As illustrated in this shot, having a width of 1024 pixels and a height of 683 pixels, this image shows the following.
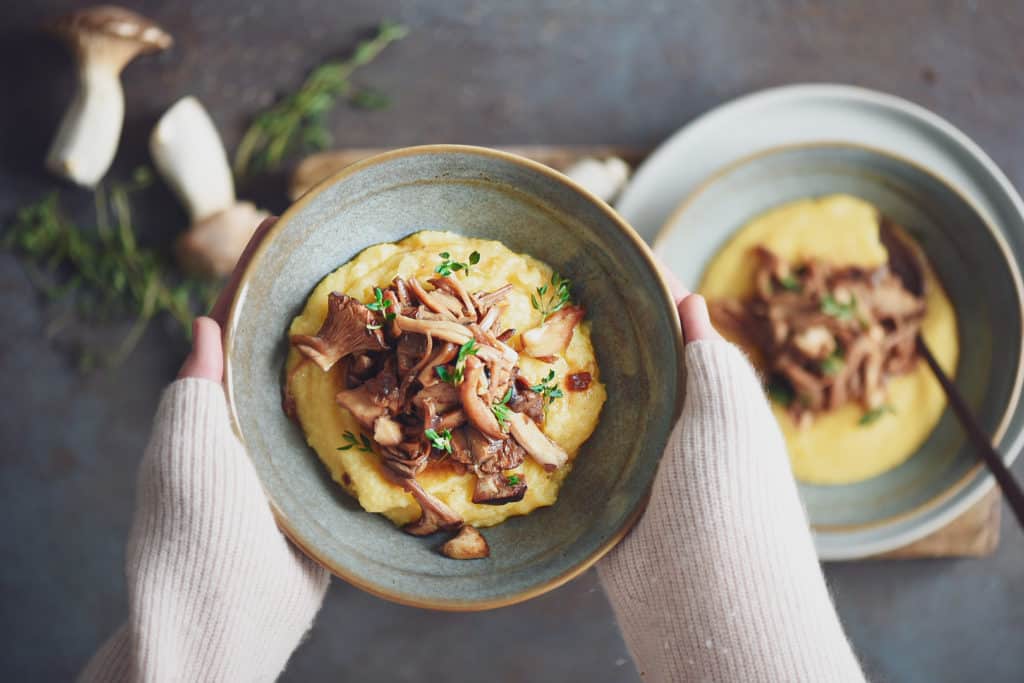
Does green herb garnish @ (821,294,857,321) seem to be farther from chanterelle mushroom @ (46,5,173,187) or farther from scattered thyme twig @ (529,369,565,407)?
chanterelle mushroom @ (46,5,173,187)

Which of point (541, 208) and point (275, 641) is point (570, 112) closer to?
point (541, 208)

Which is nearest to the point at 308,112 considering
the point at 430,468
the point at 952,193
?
the point at 430,468

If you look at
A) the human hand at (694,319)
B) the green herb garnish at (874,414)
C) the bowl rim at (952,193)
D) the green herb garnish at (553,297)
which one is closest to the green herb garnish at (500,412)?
the green herb garnish at (553,297)

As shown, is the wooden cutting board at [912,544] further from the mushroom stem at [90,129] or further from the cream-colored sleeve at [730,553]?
the cream-colored sleeve at [730,553]

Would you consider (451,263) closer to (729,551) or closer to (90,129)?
(729,551)

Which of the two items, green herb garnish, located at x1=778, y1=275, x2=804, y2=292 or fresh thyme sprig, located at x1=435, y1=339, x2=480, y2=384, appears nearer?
fresh thyme sprig, located at x1=435, y1=339, x2=480, y2=384

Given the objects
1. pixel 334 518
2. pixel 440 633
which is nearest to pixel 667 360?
pixel 334 518

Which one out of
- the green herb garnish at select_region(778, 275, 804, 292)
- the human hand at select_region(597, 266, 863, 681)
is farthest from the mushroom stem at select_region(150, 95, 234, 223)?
the green herb garnish at select_region(778, 275, 804, 292)

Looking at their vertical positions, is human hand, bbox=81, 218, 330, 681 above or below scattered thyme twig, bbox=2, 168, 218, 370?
above
